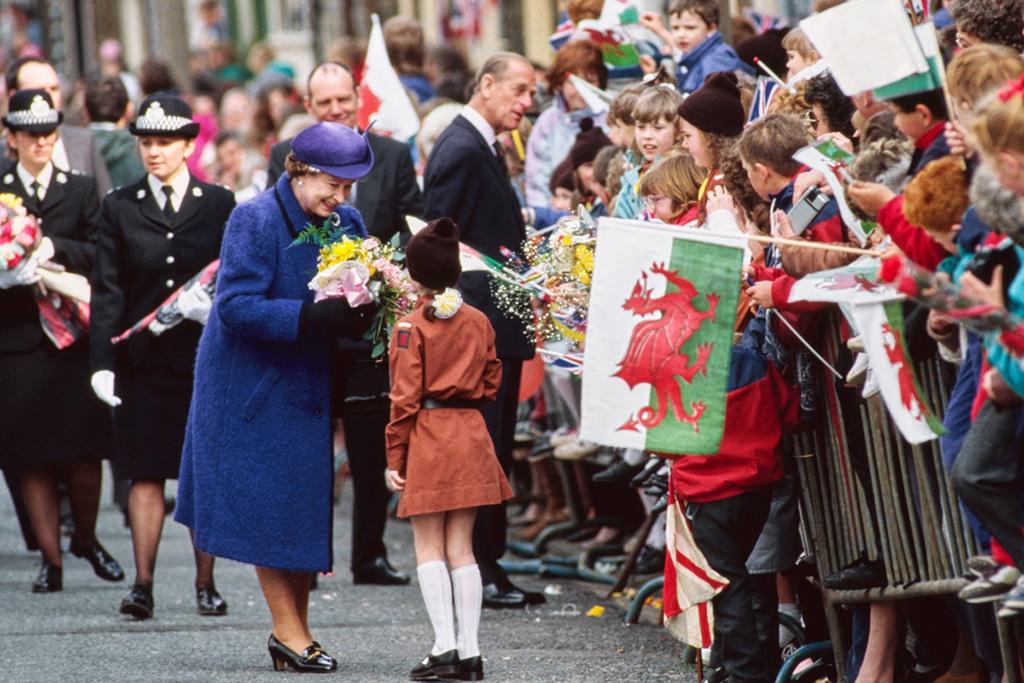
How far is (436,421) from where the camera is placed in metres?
8.20

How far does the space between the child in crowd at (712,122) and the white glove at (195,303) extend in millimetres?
2454

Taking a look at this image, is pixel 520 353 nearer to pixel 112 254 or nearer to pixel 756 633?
pixel 112 254

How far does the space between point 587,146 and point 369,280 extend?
3.37m

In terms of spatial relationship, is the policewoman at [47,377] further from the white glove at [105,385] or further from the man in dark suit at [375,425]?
the man in dark suit at [375,425]

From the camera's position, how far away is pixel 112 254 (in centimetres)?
1039

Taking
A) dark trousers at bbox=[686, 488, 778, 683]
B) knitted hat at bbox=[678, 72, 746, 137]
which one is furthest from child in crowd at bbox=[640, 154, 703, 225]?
dark trousers at bbox=[686, 488, 778, 683]

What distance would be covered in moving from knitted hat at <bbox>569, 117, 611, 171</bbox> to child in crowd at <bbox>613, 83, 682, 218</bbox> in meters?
1.54

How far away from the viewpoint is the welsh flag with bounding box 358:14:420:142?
508 inches

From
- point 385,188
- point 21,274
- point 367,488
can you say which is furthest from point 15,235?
point 367,488

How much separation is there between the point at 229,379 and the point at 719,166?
202 cm

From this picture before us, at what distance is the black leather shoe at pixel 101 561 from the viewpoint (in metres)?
11.4

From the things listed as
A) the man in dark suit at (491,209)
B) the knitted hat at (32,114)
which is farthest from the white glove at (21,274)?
the man in dark suit at (491,209)

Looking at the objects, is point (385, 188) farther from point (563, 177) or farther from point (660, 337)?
point (660, 337)

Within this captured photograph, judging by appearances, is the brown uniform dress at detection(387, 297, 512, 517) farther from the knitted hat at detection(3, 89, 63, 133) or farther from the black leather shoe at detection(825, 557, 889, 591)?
the knitted hat at detection(3, 89, 63, 133)
